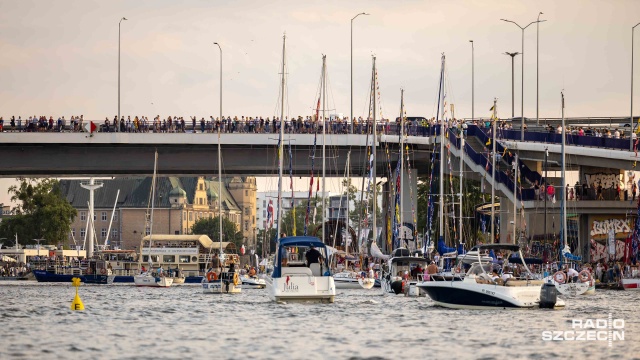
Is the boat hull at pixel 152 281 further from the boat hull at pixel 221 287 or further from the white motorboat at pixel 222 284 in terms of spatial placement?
the boat hull at pixel 221 287

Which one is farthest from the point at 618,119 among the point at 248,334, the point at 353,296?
the point at 248,334

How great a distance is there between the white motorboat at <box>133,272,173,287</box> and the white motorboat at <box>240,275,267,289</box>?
5.62 m

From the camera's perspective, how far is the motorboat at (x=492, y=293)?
167 ft

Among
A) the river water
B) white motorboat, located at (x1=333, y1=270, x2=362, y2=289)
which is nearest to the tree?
white motorboat, located at (x1=333, y1=270, x2=362, y2=289)

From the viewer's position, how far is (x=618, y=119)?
139875 millimetres

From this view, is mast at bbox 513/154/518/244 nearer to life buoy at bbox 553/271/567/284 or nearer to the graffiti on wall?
the graffiti on wall

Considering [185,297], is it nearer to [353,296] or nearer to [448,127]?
[353,296]

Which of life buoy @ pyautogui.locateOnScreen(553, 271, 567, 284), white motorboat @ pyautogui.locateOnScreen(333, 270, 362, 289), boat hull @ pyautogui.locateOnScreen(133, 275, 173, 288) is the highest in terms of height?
life buoy @ pyautogui.locateOnScreen(553, 271, 567, 284)

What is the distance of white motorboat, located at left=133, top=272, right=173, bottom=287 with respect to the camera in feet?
317

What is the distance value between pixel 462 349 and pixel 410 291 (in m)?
31.0

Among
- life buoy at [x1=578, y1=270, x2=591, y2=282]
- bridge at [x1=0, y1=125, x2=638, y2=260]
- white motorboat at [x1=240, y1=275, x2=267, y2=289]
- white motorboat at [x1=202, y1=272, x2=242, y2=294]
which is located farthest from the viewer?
white motorboat at [x1=240, y1=275, x2=267, y2=289]

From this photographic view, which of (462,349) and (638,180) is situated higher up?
(638,180)

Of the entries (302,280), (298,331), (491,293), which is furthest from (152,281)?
(298,331)

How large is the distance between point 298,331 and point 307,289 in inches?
484
